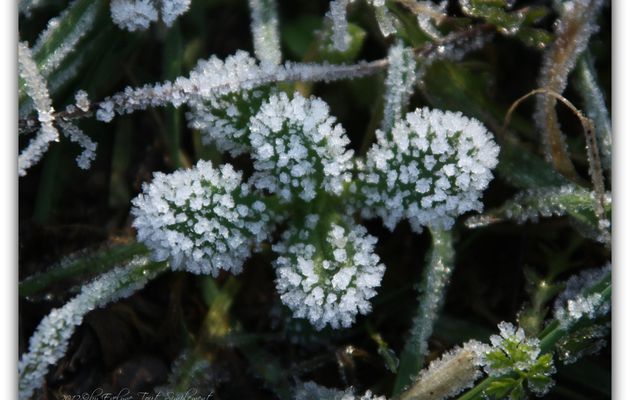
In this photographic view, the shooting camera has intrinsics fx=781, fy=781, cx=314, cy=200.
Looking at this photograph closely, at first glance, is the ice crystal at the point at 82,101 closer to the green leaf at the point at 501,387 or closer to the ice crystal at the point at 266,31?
the ice crystal at the point at 266,31

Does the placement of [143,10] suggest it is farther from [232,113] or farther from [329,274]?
[329,274]

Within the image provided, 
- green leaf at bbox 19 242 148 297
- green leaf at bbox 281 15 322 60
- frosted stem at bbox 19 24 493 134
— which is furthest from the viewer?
green leaf at bbox 281 15 322 60

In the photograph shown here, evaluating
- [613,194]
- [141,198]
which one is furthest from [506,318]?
[141,198]

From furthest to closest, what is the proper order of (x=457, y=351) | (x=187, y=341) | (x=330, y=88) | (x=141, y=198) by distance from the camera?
1. (x=330, y=88)
2. (x=187, y=341)
3. (x=457, y=351)
4. (x=141, y=198)

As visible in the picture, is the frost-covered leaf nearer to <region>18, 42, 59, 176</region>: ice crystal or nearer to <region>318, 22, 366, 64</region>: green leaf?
<region>318, 22, 366, 64</region>: green leaf

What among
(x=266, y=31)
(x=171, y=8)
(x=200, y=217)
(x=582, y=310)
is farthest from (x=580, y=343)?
(x=171, y=8)

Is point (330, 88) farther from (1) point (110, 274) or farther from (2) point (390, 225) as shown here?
(1) point (110, 274)

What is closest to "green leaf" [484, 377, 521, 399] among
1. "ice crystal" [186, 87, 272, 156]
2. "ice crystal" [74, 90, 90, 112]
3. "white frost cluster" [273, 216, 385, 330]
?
"white frost cluster" [273, 216, 385, 330]
